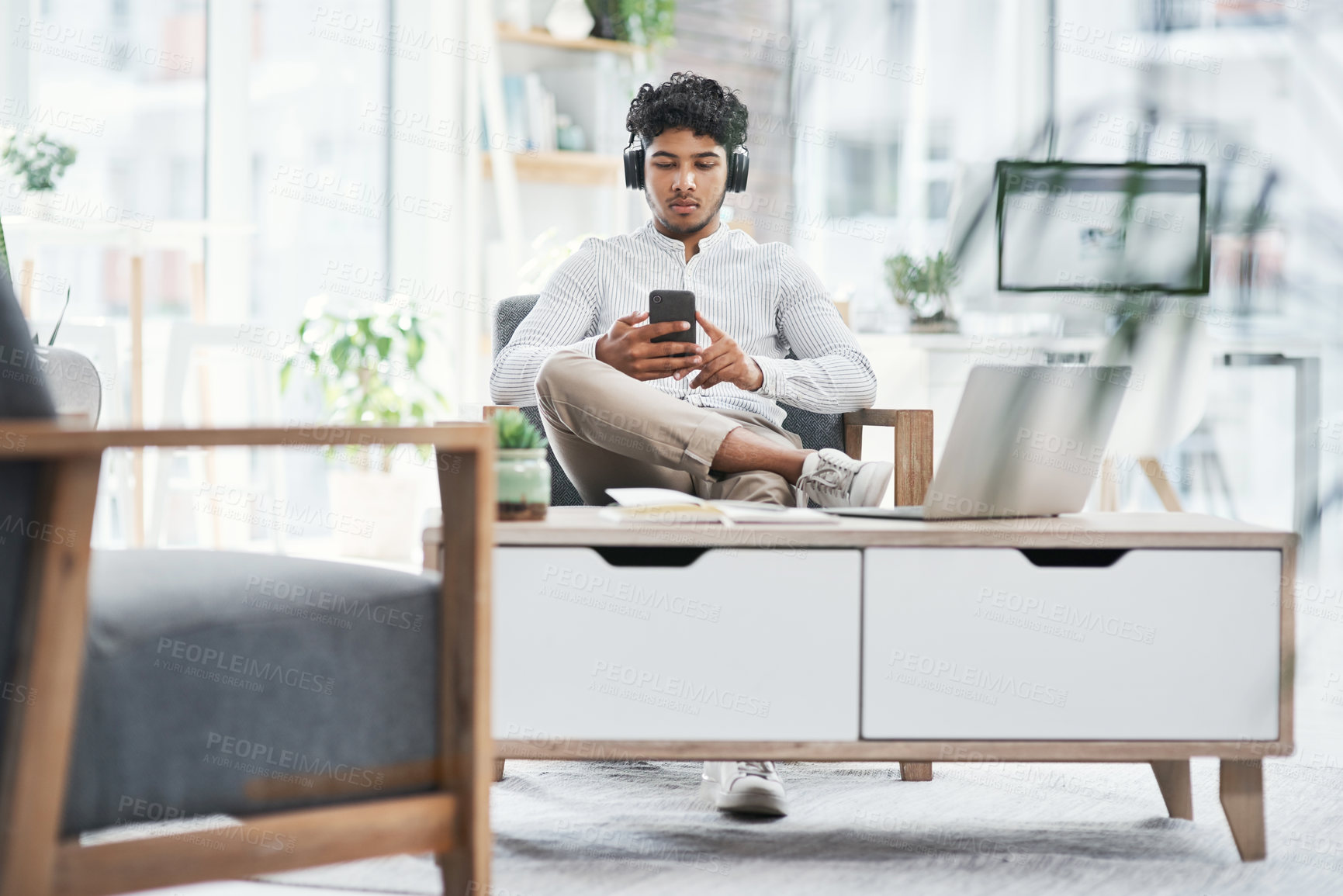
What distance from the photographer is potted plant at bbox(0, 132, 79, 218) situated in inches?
122

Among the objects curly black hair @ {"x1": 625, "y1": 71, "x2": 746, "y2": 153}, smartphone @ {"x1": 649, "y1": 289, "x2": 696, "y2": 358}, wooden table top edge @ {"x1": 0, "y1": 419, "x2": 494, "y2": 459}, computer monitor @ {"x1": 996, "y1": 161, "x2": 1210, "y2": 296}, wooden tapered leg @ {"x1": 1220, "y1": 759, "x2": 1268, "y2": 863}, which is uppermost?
curly black hair @ {"x1": 625, "y1": 71, "x2": 746, "y2": 153}

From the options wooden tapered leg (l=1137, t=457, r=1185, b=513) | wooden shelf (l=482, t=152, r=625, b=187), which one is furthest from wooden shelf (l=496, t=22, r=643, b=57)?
wooden tapered leg (l=1137, t=457, r=1185, b=513)

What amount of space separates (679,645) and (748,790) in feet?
1.21

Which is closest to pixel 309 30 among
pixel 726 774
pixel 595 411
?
pixel 595 411

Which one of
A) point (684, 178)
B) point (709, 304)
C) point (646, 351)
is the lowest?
point (646, 351)

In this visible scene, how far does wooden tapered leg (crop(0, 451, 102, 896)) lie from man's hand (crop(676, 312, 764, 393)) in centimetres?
113

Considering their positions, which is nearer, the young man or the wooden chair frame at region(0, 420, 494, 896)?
the wooden chair frame at region(0, 420, 494, 896)

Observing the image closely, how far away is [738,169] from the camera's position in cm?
240

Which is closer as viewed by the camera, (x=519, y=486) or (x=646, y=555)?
(x=519, y=486)

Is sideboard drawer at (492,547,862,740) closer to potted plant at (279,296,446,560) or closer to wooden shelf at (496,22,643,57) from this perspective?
potted plant at (279,296,446,560)

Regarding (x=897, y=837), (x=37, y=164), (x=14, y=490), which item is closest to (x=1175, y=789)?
(x=897, y=837)

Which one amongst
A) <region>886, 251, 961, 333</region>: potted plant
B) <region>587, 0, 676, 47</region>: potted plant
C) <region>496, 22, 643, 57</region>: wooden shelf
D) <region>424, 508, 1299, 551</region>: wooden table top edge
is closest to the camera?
<region>424, 508, 1299, 551</region>: wooden table top edge

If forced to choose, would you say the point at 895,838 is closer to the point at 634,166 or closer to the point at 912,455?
the point at 912,455

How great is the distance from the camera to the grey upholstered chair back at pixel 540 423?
2.18m
